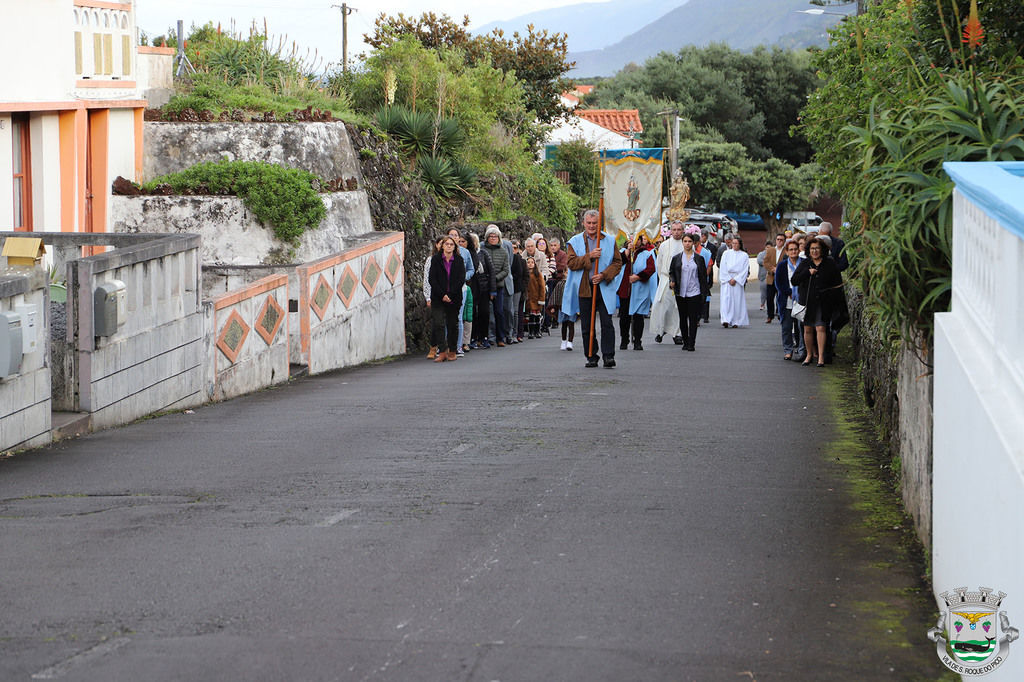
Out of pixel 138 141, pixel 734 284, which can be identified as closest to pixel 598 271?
pixel 138 141

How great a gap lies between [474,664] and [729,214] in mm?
69657

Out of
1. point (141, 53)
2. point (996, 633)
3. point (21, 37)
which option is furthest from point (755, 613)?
point (141, 53)

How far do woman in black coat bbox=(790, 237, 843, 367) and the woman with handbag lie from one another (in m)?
0.20

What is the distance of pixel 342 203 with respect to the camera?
22391 mm

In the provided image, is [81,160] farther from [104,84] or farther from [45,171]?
[104,84]

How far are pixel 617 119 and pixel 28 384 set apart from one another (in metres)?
61.0

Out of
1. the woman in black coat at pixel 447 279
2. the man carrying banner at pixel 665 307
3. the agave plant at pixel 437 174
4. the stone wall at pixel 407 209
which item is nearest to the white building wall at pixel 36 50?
the woman in black coat at pixel 447 279

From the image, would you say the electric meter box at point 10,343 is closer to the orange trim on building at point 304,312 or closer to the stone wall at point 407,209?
the orange trim on building at point 304,312

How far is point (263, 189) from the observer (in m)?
20.6

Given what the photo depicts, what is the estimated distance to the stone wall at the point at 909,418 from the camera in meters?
6.76

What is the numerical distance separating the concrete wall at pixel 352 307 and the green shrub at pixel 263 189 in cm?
100

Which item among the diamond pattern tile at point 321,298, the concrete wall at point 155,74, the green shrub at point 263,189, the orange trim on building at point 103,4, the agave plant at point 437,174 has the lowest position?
the diamond pattern tile at point 321,298

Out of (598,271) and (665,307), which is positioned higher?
(598,271)

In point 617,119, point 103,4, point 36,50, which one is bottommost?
point 36,50
